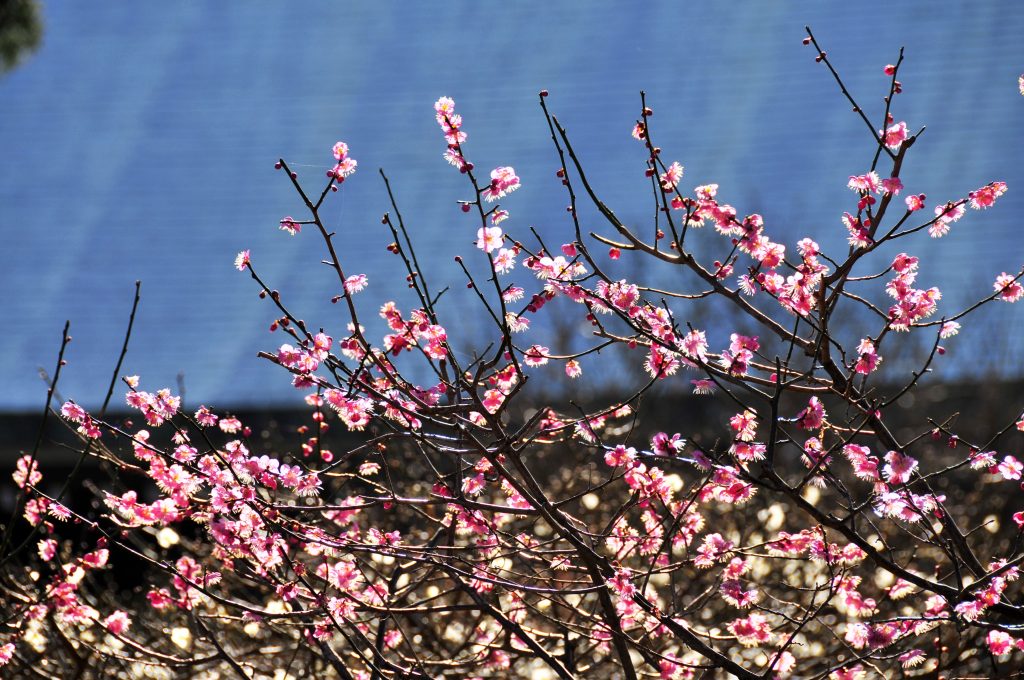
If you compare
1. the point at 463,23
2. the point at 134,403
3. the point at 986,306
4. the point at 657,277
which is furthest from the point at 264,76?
the point at 134,403

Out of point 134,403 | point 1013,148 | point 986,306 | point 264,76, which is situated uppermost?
point 264,76

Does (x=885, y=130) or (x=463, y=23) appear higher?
(x=463, y=23)

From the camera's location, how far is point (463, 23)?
14.5 metres

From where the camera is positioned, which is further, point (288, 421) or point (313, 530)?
point (288, 421)

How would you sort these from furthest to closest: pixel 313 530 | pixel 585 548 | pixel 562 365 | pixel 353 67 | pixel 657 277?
pixel 353 67 < pixel 657 277 < pixel 562 365 < pixel 313 530 < pixel 585 548

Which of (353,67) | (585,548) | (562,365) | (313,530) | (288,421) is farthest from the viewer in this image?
(353,67)

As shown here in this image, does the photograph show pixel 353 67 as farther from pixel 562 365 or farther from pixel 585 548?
pixel 585 548

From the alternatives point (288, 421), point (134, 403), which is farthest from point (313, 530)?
point (288, 421)

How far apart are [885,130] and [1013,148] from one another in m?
10.8

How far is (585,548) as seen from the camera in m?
3.21

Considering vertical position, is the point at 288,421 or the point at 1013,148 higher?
the point at 1013,148

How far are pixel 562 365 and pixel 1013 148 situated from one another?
5913mm

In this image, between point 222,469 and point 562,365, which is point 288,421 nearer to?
point 562,365

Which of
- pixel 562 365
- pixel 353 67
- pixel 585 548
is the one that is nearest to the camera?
pixel 585 548
